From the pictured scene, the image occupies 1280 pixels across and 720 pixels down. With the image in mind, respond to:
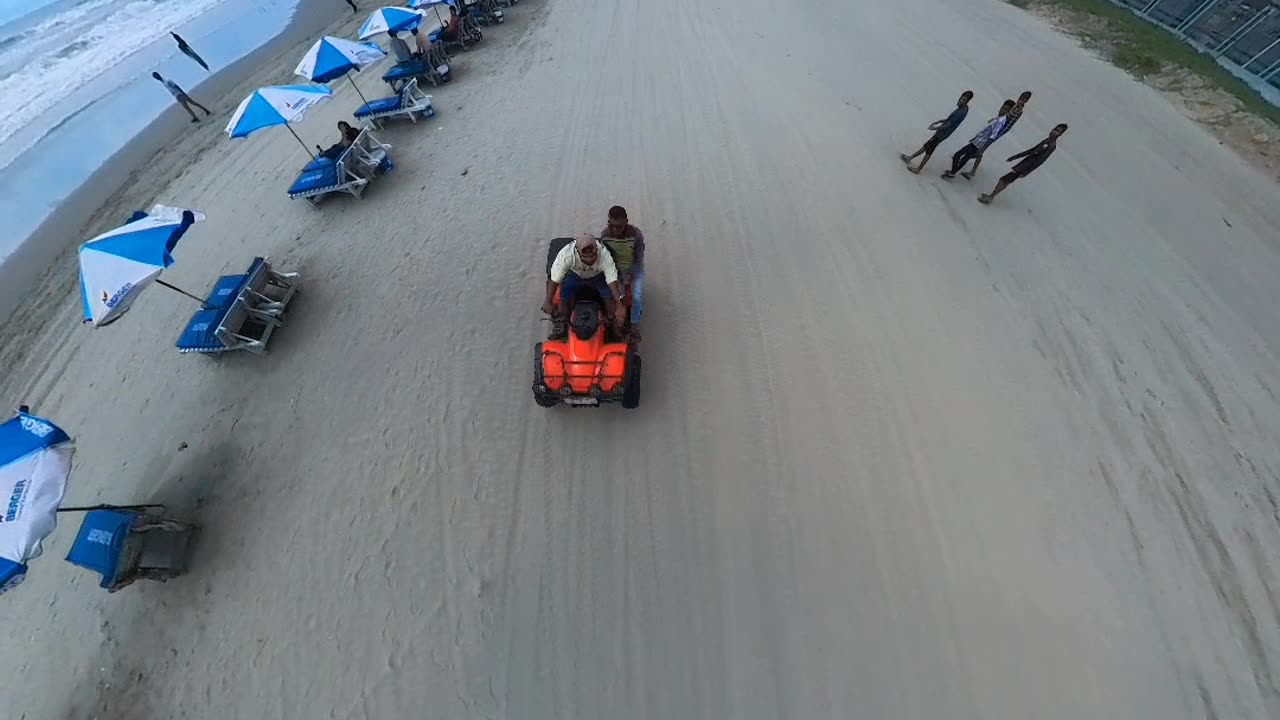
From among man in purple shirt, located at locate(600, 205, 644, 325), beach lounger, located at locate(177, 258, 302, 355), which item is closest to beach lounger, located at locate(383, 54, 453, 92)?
beach lounger, located at locate(177, 258, 302, 355)

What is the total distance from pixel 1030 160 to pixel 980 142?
772 mm

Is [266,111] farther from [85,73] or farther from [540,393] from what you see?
[85,73]

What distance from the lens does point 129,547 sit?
14.8 ft

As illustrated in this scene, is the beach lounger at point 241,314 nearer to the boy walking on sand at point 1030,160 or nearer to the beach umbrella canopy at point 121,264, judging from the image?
the beach umbrella canopy at point 121,264

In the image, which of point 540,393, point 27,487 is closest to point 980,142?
point 540,393

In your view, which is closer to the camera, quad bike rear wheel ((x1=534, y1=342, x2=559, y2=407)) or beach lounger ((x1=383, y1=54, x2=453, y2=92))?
quad bike rear wheel ((x1=534, y1=342, x2=559, y2=407))

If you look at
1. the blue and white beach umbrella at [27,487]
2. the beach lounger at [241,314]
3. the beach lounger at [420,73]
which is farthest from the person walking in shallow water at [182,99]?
the blue and white beach umbrella at [27,487]

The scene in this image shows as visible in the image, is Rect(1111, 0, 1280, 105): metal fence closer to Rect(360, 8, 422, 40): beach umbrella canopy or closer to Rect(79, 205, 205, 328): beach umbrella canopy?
Rect(360, 8, 422, 40): beach umbrella canopy

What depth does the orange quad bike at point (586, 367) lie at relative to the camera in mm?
4836

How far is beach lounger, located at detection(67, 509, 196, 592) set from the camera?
433cm

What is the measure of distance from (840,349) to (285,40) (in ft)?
63.2

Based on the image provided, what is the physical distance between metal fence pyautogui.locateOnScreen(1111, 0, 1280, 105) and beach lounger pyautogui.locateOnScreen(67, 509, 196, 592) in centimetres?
1849

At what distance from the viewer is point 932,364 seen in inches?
217

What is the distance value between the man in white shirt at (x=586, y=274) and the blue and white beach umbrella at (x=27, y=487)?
430 centimetres
